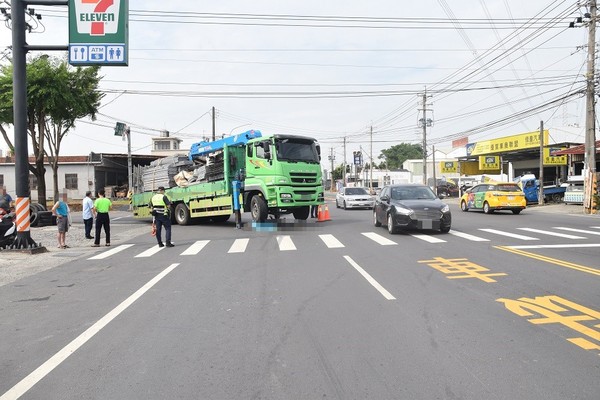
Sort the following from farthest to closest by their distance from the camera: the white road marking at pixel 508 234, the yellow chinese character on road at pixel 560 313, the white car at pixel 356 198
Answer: the white car at pixel 356 198
the white road marking at pixel 508 234
the yellow chinese character on road at pixel 560 313

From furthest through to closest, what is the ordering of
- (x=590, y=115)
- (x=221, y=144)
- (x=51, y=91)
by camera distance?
(x=590, y=115)
(x=51, y=91)
(x=221, y=144)

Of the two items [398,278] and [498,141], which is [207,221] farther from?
[498,141]

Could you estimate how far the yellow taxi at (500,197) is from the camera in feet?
78.5

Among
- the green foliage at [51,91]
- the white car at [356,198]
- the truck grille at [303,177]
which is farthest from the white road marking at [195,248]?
the white car at [356,198]

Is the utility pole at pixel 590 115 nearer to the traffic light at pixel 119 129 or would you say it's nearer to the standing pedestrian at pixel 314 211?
the standing pedestrian at pixel 314 211

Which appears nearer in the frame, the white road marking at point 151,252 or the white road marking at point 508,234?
the white road marking at point 151,252

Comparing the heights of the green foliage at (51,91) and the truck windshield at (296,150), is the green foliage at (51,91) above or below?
above

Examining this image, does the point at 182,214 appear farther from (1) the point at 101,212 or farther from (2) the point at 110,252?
(2) the point at 110,252

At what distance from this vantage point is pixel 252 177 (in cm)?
1794

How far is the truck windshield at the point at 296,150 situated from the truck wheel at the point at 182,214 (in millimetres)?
6236

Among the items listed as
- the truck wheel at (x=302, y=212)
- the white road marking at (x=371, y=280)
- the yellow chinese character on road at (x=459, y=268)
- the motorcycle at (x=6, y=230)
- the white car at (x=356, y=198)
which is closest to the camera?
the white road marking at (x=371, y=280)

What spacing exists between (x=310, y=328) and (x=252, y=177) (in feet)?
41.6

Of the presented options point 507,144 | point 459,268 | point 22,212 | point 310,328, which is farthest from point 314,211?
point 507,144

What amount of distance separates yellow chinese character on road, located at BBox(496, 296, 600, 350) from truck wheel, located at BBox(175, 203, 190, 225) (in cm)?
1663
